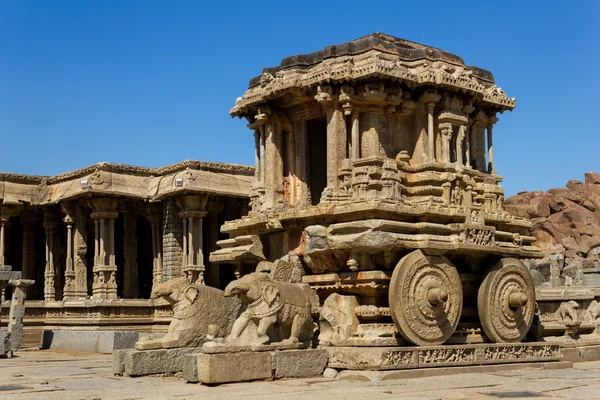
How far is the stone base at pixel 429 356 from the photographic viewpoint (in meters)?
13.6

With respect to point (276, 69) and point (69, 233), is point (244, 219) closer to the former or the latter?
point (276, 69)

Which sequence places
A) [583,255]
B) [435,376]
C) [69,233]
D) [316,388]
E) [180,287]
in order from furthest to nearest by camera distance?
[583,255], [69,233], [180,287], [435,376], [316,388]

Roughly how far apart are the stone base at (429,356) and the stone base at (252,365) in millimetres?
420

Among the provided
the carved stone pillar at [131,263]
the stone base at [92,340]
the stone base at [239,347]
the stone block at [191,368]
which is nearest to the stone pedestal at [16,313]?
the stone base at [92,340]

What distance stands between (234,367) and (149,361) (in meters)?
2.13

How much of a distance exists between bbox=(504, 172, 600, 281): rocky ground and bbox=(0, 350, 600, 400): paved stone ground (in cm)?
5470

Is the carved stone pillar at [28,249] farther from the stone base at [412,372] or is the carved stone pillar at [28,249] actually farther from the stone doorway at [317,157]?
the stone base at [412,372]

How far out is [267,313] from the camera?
45.3ft

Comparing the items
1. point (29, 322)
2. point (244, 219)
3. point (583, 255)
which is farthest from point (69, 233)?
point (583, 255)

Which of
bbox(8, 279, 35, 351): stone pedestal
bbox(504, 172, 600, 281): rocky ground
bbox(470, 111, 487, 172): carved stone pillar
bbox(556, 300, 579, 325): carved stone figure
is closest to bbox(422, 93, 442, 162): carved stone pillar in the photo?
bbox(470, 111, 487, 172): carved stone pillar

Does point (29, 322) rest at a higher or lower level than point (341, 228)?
lower

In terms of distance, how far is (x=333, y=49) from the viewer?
16.6 m

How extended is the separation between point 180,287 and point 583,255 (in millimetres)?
59039

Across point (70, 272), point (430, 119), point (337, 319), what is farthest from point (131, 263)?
point (337, 319)
